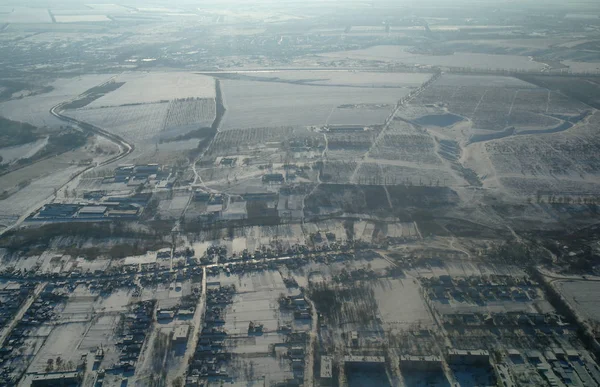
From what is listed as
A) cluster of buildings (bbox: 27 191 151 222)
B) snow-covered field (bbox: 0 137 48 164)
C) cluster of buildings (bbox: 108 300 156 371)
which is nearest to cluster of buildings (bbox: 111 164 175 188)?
cluster of buildings (bbox: 27 191 151 222)

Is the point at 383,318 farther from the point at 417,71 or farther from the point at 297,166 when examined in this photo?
the point at 417,71

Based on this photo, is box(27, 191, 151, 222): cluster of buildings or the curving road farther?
the curving road

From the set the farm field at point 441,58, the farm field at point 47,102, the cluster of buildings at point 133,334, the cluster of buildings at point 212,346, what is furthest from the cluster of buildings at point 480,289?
the farm field at point 441,58

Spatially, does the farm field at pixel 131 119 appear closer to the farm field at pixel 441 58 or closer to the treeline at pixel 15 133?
the treeline at pixel 15 133

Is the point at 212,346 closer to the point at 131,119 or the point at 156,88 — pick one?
the point at 131,119

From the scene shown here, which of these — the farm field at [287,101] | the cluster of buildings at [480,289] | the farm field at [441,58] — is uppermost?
the farm field at [441,58]

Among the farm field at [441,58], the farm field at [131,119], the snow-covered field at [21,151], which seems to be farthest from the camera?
the farm field at [441,58]

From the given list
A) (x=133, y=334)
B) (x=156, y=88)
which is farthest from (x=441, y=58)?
(x=133, y=334)

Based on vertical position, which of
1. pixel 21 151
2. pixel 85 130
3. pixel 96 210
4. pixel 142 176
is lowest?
pixel 96 210

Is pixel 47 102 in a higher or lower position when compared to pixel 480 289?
higher

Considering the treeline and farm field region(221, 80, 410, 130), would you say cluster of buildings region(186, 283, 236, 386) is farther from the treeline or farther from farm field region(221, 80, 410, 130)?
the treeline

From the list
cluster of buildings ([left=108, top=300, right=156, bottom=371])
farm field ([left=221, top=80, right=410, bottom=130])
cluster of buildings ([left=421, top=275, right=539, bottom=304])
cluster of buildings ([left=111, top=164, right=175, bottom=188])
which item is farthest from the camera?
farm field ([left=221, top=80, right=410, bottom=130])
